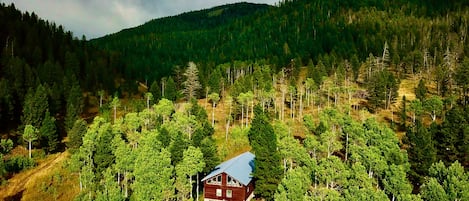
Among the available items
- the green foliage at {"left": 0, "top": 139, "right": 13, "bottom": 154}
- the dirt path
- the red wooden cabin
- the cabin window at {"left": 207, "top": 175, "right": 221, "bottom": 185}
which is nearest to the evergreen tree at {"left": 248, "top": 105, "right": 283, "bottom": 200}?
the red wooden cabin

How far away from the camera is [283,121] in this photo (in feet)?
277

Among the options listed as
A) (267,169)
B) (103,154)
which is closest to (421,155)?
(267,169)

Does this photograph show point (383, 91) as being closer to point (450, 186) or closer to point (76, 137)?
point (450, 186)

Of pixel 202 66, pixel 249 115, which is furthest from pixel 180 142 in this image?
pixel 202 66

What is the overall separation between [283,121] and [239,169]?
2633cm

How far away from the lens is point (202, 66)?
13425 centimetres

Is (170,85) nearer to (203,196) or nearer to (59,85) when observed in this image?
(59,85)

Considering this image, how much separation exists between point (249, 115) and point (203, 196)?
36651mm

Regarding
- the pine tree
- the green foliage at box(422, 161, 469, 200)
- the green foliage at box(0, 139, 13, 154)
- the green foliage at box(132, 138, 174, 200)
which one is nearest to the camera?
the green foliage at box(422, 161, 469, 200)

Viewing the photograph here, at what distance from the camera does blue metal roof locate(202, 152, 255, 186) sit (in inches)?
2286

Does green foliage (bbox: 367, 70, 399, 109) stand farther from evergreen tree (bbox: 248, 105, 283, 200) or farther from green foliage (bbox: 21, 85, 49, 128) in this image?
green foliage (bbox: 21, 85, 49, 128)

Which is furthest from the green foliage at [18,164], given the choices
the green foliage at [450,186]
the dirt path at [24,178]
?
the green foliage at [450,186]

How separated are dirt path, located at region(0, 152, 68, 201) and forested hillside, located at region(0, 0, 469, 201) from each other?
3.11m

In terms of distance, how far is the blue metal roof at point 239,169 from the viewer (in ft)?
190
